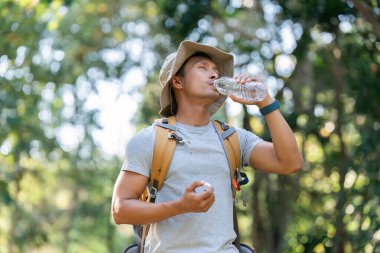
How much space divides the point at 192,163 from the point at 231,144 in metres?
0.26

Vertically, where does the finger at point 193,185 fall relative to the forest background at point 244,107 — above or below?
above

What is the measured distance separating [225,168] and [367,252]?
5.64 m

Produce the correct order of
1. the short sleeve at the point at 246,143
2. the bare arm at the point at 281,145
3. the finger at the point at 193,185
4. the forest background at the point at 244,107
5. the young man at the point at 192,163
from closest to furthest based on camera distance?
the finger at the point at 193,185, the young man at the point at 192,163, the bare arm at the point at 281,145, the short sleeve at the point at 246,143, the forest background at the point at 244,107

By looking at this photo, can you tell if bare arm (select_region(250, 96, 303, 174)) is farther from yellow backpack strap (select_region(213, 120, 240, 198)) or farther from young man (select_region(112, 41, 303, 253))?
yellow backpack strap (select_region(213, 120, 240, 198))

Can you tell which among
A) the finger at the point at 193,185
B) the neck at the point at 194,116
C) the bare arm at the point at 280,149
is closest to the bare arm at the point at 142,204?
the finger at the point at 193,185

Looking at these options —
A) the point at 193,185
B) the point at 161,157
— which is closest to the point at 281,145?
the point at 161,157

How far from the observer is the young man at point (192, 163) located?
315 cm

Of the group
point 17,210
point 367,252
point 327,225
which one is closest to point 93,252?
point 17,210

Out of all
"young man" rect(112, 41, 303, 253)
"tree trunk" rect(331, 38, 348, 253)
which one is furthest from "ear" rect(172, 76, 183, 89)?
"tree trunk" rect(331, 38, 348, 253)

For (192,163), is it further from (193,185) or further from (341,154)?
(341,154)

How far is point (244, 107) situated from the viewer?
11.0 metres

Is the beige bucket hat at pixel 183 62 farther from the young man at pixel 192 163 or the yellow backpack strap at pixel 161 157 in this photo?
the yellow backpack strap at pixel 161 157

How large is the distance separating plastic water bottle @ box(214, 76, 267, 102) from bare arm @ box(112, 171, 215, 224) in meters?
0.52

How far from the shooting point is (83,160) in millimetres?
17922
